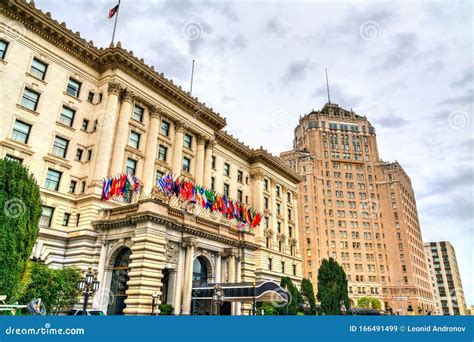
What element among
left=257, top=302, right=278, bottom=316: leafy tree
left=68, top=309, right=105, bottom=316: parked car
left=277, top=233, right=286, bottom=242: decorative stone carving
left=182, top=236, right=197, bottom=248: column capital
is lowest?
left=68, top=309, right=105, bottom=316: parked car

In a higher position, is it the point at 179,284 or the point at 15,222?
the point at 15,222

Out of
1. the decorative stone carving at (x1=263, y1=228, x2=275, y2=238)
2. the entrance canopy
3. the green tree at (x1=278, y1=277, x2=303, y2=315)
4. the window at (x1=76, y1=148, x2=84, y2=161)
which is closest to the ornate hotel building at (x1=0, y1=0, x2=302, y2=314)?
the window at (x1=76, y1=148, x2=84, y2=161)

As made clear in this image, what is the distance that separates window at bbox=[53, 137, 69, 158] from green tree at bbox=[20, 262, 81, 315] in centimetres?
1236

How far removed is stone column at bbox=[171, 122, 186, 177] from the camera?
43.3 metres

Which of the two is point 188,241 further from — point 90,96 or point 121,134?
point 90,96

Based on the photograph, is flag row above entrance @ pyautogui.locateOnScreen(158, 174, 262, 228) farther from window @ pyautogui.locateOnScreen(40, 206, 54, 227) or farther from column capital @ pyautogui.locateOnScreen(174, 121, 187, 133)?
window @ pyautogui.locateOnScreen(40, 206, 54, 227)

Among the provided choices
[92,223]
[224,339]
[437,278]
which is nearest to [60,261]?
[92,223]

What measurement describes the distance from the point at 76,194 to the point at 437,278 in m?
205

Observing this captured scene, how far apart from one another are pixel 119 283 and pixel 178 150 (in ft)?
59.8

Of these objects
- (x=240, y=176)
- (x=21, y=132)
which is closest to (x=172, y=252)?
(x=21, y=132)

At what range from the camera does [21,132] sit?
106 ft

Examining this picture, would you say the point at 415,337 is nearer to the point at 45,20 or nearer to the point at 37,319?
the point at 37,319

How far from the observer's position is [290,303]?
4109 centimetres

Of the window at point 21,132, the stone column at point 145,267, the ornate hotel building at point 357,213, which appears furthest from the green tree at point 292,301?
the ornate hotel building at point 357,213
